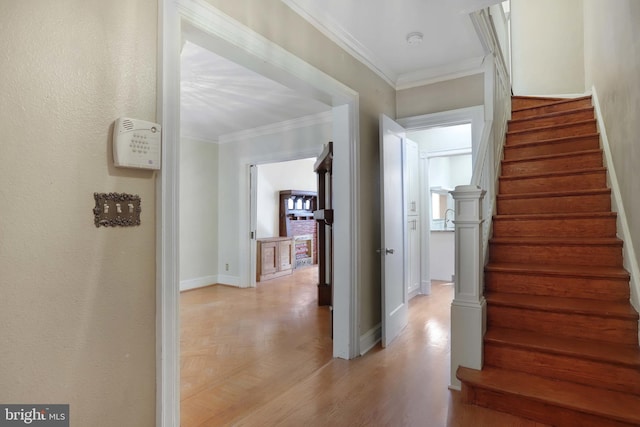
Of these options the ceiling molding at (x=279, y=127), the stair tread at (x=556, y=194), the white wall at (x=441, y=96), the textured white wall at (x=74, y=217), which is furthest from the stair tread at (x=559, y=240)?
the textured white wall at (x=74, y=217)

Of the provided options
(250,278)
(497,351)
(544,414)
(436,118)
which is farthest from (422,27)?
(250,278)

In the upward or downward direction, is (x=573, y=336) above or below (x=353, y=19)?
below

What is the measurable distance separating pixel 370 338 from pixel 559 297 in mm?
1477

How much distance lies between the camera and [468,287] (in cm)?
219

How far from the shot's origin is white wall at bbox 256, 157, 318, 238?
6.96m

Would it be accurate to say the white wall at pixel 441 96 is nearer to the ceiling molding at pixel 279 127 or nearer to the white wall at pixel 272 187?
the ceiling molding at pixel 279 127

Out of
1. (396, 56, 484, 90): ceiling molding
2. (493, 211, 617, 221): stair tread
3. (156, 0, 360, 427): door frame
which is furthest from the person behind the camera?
(396, 56, 484, 90): ceiling molding

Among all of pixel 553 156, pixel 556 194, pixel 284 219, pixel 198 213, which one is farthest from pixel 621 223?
pixel 284 219

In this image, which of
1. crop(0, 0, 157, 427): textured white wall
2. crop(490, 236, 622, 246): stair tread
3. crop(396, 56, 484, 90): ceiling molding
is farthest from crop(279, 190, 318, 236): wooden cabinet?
crop(0, 0, 157, 427): textured white wall

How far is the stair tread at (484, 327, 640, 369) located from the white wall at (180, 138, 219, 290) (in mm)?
4468

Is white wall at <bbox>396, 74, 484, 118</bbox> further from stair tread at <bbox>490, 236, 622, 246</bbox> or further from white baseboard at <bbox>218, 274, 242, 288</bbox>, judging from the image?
white baseboard at <bbox>218, 274, 242, 288</bbox>

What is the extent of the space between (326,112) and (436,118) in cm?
163

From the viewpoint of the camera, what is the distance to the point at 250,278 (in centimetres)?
551

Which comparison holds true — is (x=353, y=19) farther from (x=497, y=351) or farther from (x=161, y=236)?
(x=497, y=351)
